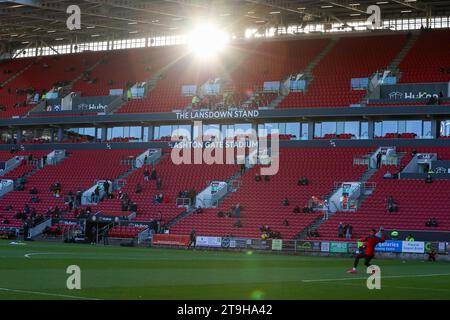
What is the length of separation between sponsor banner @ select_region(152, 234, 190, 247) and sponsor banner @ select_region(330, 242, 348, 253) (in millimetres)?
9891

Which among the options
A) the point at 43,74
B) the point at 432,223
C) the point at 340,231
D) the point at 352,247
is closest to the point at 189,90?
the point at 43,74

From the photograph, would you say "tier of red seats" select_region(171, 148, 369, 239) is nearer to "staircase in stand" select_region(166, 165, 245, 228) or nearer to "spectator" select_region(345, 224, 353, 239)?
"staircase in stand" select_region(166, 165, 245, 228)

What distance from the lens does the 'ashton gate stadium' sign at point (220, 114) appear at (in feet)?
226

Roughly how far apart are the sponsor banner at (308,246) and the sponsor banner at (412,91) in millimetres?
17756

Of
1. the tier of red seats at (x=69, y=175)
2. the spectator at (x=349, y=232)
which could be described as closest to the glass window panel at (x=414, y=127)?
the spectator at (x=349, y=232)

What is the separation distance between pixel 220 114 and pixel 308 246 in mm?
20266

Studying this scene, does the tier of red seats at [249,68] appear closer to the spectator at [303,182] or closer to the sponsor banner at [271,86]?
the sponsor banner at [271,86]

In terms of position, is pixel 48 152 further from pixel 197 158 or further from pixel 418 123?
pixel 418 123

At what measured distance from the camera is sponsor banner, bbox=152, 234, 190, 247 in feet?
185

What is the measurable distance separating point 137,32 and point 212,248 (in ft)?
116

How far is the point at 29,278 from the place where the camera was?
25391 mm

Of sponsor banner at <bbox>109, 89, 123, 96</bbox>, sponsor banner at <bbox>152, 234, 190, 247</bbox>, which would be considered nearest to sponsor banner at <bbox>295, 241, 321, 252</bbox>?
sponsor banner at <bbox>152, 234, 190, 247</bbox>

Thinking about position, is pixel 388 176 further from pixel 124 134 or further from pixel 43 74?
pixel 43 74

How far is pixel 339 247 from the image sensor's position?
51.5m
